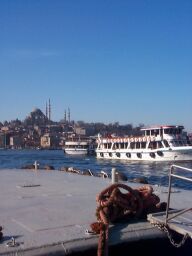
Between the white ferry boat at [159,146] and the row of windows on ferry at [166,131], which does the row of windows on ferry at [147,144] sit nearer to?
the white ferry boat at [159,146]

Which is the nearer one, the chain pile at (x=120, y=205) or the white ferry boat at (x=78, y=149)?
the chain pile at (x=120, y=205)

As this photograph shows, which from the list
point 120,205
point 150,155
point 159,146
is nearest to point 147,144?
point 150,155

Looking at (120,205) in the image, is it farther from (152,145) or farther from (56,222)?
(152,145)

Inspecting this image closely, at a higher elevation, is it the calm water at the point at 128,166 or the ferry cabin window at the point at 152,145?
the ferry cabin window at the point at 152,145

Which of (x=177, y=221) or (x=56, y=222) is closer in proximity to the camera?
(x=177, y=221)

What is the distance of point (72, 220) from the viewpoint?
25.8 ft

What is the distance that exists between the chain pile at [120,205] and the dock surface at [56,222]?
176mm

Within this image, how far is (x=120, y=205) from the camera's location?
7434mm

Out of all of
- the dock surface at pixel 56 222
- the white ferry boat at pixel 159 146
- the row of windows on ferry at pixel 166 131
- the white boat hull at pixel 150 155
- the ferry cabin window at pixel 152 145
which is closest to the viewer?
the dock surface at pixel 56 222

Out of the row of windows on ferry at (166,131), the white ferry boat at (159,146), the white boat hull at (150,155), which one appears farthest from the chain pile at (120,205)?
the row of windows on ferry at (166,131)

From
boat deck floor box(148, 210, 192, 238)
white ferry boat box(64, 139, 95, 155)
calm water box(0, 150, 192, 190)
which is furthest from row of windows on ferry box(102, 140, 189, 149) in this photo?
boat deck floor box(148, 210, 192, 238)

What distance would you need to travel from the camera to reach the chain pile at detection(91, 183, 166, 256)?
7.19 metres

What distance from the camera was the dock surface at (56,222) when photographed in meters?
6.40

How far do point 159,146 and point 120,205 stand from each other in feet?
209
